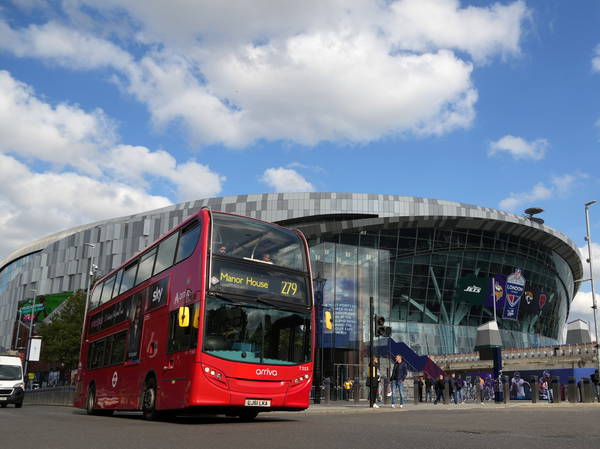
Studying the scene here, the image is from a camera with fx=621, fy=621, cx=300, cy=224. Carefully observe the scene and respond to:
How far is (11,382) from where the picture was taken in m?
23.7

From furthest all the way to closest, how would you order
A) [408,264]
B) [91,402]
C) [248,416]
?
[408,264] < [91,402] < [248,416]

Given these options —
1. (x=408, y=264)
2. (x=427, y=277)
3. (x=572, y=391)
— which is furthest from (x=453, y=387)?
(x=427, y=277)

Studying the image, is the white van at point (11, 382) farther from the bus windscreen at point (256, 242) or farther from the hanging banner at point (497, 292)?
the hanging banner at point (497, 292)

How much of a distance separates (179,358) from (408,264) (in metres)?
42.9

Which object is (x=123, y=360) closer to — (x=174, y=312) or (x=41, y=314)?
(x=174, y=312)

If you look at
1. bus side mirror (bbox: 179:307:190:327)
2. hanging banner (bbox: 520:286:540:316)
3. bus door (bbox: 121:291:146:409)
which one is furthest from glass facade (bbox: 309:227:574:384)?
bus side mirror (bbox: 179:307:190:327)

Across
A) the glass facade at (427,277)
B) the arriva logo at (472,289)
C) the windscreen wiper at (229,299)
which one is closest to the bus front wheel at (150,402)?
the windscreen wiper at (229,299)

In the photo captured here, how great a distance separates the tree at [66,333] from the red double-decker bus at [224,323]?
33107 mm

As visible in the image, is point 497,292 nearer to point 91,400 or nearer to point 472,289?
point 472,289

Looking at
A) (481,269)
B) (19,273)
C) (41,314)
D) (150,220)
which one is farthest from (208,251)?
(19,273)

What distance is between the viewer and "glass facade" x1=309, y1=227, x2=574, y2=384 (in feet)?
141

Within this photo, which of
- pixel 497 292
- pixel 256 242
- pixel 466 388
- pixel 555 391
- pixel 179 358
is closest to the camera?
pixel 179 358

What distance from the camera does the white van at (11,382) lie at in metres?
23.5

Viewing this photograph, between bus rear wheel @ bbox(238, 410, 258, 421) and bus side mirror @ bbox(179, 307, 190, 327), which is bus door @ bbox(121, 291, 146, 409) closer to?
bus rear wheel @ bbox(238, 410, 258, 421)
